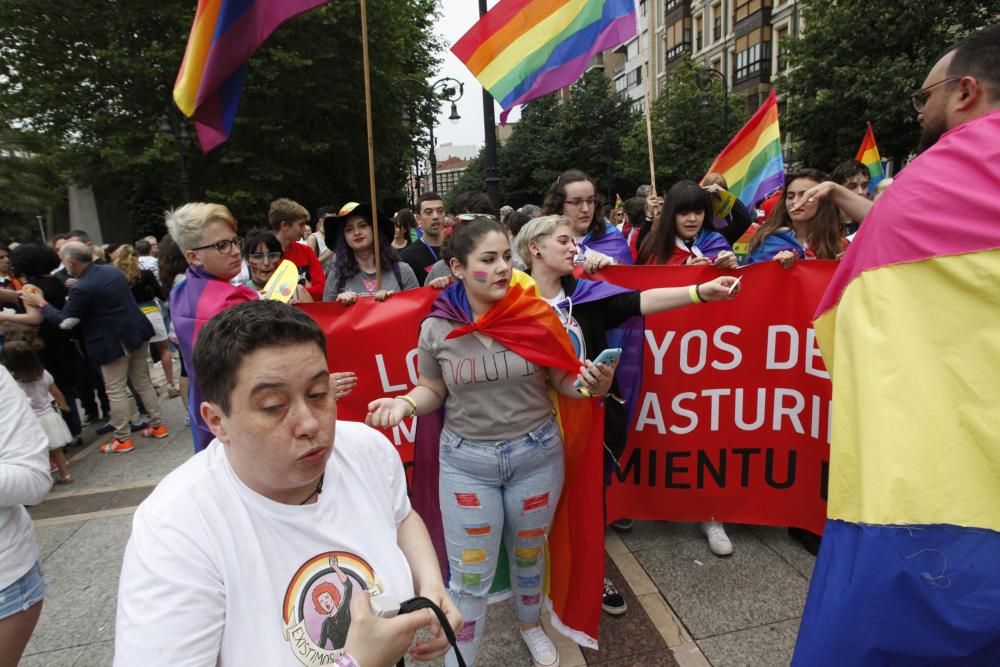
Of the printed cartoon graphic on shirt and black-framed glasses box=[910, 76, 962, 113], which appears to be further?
black-framed glasses box=[910, 76, 962, 113]

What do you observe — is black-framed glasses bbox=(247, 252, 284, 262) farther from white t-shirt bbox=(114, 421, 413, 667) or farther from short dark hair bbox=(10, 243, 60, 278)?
white t-shirt bbox=(114, 421, 413, 667)

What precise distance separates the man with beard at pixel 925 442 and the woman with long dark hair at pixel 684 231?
90.2 inches

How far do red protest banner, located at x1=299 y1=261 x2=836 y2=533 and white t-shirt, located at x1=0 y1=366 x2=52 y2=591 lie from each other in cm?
153

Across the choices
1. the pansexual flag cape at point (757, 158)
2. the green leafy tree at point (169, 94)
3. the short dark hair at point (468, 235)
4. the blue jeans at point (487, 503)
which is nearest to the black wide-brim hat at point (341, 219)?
the short dark hair at point (468, 235)

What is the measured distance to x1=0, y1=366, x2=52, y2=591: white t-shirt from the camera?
6.07 feet

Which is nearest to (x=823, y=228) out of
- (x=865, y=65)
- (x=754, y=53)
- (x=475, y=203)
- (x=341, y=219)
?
(x=475, y=203)

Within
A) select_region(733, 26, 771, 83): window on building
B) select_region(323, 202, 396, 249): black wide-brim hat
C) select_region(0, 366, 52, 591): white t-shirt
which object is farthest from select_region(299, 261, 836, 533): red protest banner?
select_region(733, 26, 771, 83): window on building

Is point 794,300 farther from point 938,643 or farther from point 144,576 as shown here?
point 144,576

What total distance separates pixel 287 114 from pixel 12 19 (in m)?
7.58

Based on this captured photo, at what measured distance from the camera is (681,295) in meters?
2.57

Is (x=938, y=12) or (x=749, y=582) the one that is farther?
(x=938, y=12)

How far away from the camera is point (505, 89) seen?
4.22 m

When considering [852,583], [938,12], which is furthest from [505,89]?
[938,12]

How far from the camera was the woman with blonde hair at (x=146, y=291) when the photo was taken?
709 cm
